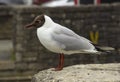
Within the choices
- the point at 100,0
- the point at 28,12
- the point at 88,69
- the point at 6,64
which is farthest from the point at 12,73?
the point at 88,69

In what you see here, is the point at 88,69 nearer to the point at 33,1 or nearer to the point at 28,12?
the point at 28,12

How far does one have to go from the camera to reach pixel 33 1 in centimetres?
2211

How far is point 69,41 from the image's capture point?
699 cm

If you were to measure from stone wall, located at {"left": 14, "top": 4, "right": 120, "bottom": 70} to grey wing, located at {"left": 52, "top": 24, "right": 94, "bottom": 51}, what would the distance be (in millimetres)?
7334

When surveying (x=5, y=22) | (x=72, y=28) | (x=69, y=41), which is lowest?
(x=5, y=22)

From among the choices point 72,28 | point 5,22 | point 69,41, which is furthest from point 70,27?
point 69,41

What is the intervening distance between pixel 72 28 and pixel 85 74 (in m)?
7.78

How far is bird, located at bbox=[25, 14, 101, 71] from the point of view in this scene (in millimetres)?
6734

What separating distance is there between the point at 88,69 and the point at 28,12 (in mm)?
→ 7341

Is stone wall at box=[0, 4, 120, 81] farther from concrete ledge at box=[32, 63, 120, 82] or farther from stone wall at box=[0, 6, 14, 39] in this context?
concrete ledge at box=[32, 63, 120, 82]

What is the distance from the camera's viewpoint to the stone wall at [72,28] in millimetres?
14375

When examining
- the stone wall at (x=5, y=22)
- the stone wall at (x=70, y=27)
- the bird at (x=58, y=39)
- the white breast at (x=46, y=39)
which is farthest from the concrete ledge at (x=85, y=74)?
the stone wall at (x=5, y=22)

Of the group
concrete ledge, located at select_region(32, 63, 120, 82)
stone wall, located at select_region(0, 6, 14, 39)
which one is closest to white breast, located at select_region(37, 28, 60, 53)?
concrete ledge, located at select_region(32, 63, 120, 82)

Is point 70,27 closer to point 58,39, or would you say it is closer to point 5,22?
point 5,22
